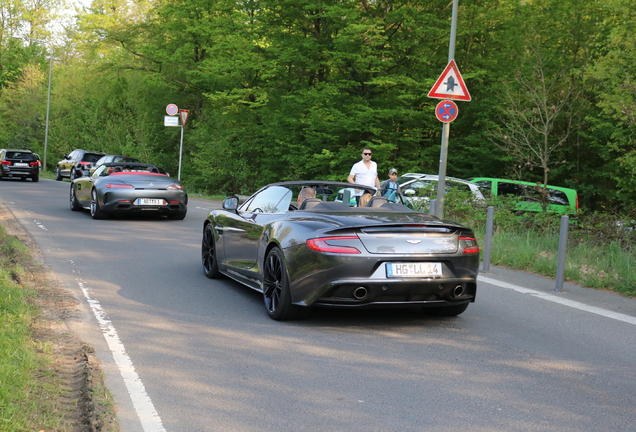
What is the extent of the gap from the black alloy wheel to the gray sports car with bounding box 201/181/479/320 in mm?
1868

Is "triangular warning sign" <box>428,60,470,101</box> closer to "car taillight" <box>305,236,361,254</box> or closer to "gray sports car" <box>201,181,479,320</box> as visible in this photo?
"gray sports car" <box>201,181,479,320</box>

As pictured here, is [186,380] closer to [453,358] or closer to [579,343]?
[453,358]

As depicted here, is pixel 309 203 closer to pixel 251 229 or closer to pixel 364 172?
pixel 251 229

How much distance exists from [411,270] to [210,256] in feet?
12.1

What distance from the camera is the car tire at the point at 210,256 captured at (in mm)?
9164

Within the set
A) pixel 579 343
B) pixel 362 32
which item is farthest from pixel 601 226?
pixel 362 32

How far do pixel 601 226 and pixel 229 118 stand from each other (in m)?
27.0

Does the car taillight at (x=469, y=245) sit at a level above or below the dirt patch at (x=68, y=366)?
above

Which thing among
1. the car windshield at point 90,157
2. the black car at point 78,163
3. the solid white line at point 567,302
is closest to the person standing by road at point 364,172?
the solid white line at point 567,302

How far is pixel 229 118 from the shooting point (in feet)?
124

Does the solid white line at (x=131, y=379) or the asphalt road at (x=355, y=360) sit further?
the asphalt road at (x=355, y=360)

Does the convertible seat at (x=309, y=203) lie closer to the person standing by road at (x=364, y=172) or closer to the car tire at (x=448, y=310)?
the car tire at (x=448, y=310)

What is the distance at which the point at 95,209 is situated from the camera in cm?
1662

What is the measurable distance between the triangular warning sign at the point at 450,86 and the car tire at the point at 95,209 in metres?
7.75
